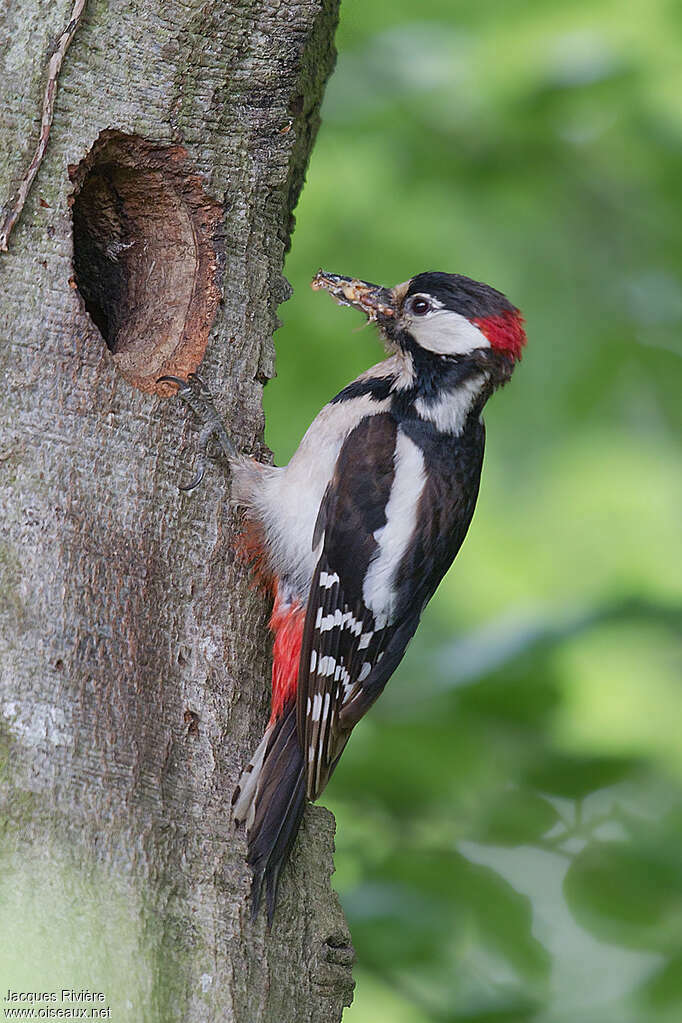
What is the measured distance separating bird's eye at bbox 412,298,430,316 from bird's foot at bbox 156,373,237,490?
26.0 inches

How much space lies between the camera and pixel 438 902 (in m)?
2.93

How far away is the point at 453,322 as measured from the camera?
2775 mm

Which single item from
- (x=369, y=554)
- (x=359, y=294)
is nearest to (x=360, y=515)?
(x=369, y=554)

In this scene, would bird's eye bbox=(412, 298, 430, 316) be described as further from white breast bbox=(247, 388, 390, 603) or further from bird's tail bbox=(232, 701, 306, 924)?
bird's tail bbox=(232, 701, 306, 924)

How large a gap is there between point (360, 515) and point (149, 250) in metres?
0.71

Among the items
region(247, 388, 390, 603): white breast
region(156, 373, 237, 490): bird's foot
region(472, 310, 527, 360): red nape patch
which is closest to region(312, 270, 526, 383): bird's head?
region(472, 310, 527, 360): red nape patch

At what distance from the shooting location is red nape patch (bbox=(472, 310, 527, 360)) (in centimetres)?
275

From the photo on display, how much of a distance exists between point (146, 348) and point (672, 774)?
1701 mm

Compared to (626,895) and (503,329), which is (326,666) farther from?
(626,895)

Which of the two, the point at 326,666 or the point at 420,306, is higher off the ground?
the point at 420,306

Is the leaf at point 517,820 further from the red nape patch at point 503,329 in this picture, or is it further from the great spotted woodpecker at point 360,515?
the red nape patch at point 503,329

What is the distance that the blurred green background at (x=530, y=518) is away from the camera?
2953 mm

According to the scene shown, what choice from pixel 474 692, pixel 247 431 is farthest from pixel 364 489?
pixel 474 692

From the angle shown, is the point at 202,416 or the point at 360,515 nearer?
the point at 202,416
